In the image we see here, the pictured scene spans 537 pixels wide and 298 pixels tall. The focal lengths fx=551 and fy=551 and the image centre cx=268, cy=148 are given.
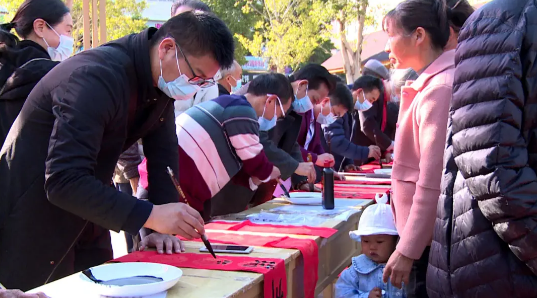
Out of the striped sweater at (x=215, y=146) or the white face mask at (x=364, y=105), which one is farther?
the white face mask at (x=364, y=105)

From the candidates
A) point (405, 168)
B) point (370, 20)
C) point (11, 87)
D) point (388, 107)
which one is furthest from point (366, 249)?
point (370, 20)

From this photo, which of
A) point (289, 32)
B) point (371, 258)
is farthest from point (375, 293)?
point (289, 32)

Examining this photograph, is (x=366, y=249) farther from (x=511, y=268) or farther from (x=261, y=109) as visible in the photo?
(x=261, y=109)

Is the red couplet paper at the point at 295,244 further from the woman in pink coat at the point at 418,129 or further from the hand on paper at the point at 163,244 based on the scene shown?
the woman in pink coat at the point at 418,129

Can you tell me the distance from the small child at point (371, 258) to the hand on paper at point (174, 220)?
83cm

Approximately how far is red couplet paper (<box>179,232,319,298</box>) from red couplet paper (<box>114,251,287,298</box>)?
19cm

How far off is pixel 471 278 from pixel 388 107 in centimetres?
441

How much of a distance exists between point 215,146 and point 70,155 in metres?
1.23

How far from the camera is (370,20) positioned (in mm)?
15844

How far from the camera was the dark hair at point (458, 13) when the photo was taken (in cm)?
201

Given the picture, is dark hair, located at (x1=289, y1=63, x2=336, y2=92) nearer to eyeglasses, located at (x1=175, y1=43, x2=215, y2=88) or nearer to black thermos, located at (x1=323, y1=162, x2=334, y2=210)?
black thermos, located at (x1=323, y1=162, x2=334, y2=210)

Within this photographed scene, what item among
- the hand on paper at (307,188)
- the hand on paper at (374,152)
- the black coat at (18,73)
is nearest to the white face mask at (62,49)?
the black coat at (18,73)

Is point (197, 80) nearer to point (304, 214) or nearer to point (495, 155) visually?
point (495, 155)

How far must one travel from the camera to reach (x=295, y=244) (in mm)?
2037
